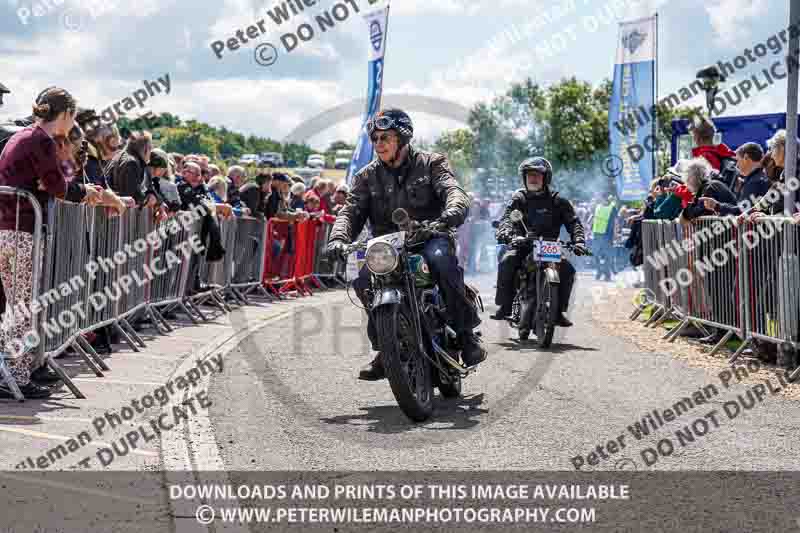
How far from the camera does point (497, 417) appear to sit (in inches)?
305

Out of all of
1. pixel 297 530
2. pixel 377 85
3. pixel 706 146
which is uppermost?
pixel 377 85

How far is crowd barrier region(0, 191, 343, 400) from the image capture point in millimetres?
8266

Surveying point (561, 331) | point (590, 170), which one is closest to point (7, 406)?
point (561, 331)

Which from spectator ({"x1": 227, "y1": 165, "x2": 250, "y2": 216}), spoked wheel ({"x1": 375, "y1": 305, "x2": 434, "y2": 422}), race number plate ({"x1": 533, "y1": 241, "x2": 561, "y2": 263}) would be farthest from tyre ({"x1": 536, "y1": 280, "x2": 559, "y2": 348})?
spectator ({"x1": 227, "y1": 165, "x2": 250, "y2": 216})

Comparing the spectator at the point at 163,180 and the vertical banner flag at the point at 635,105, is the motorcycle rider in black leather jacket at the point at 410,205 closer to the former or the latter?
the spectator at the point at 163,180

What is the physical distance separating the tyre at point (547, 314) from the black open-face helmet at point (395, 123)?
442cm

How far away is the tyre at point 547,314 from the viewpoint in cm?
1237

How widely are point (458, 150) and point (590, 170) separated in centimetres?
2480

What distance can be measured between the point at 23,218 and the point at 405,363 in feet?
8.90

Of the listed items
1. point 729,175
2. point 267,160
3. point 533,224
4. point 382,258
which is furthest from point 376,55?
point 382,258

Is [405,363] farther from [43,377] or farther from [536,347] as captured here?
[536,347]

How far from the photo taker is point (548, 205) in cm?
1330

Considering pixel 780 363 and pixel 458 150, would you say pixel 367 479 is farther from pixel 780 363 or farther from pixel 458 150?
pixel 458 150

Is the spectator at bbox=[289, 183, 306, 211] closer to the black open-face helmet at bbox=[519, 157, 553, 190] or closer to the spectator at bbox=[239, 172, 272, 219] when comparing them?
the spectator at bbox=[239, 172, 272, 219]
